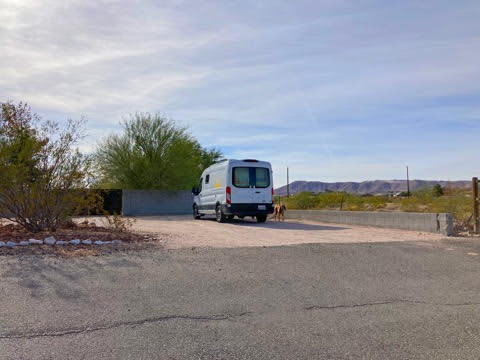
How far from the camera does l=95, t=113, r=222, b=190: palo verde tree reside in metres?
29.1

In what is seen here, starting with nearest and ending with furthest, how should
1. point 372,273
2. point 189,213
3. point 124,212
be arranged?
point 372,273
point 124,212
point 189,213

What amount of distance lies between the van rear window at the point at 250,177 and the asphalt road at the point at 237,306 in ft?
31.6

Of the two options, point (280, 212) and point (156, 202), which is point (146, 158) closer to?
point (156, 202)

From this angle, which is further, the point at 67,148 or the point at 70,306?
the point at 67,148

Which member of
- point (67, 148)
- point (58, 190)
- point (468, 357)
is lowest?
point (468, 357)

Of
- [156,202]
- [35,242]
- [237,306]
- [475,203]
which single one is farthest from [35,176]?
[156,202]

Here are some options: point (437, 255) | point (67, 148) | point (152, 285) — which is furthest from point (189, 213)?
point (152, 285)

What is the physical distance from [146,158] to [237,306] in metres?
24.2

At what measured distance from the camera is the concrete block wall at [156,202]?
27.8m

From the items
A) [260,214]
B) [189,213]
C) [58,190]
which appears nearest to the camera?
[58,190]

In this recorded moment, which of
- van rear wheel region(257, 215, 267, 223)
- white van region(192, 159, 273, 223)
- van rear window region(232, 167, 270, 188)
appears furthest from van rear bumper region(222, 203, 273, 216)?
van rear window region(232, 167, 270, 188)

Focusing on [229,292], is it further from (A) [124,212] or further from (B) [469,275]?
(A) [124,212]

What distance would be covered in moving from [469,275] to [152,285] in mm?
5448

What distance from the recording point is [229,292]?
6.68 meters
